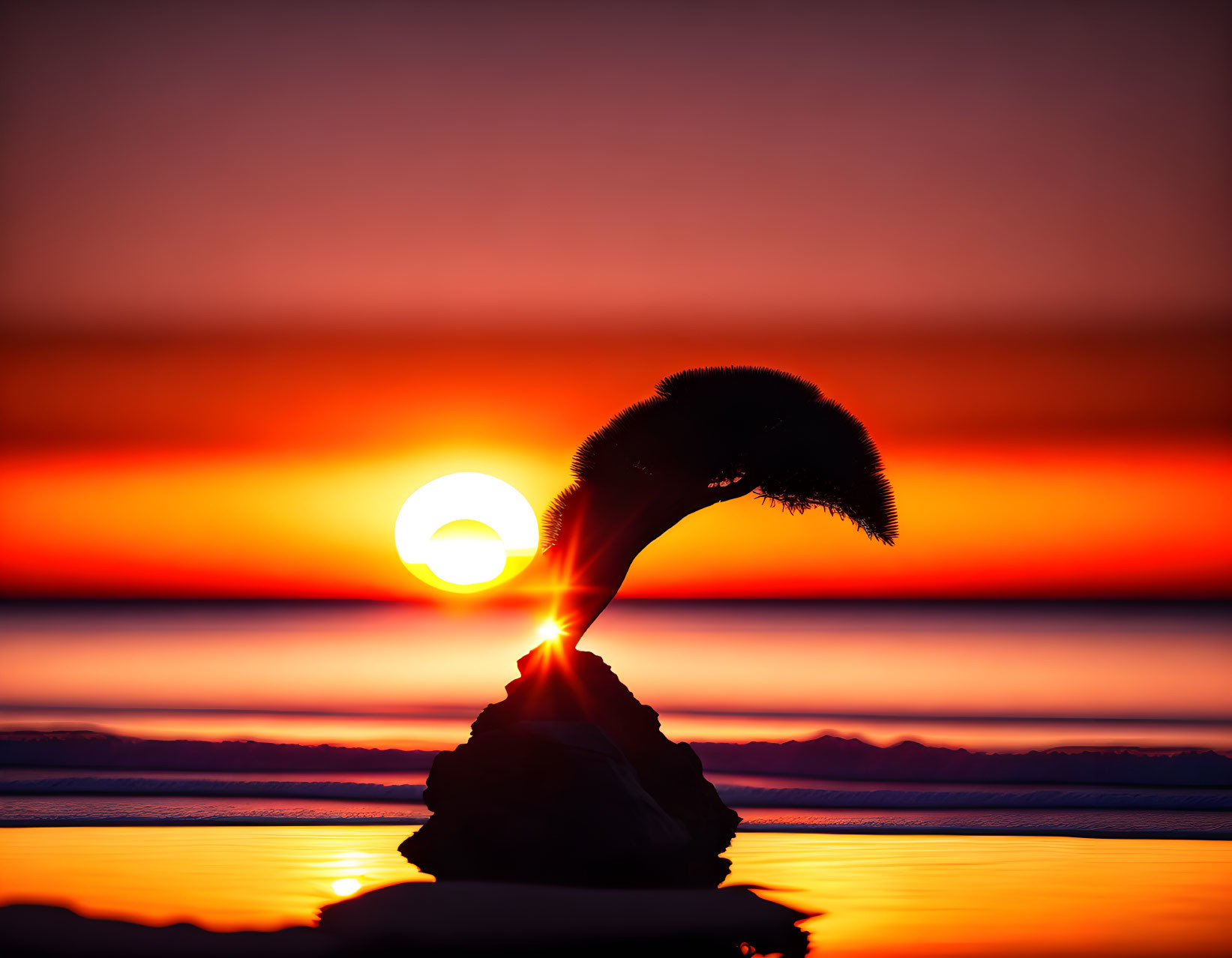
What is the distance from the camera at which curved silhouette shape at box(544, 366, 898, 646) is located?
953 centimetres

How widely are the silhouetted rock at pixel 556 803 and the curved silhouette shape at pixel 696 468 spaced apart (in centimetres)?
61

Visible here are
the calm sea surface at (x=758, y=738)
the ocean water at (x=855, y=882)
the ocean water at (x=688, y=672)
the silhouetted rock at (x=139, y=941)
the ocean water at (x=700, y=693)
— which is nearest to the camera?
the silhouetted rock at (x=139, y=941)

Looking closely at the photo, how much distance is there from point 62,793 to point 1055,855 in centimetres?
1198

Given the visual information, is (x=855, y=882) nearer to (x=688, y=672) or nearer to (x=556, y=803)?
(x=556, y=803)

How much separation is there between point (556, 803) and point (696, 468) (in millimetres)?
3174

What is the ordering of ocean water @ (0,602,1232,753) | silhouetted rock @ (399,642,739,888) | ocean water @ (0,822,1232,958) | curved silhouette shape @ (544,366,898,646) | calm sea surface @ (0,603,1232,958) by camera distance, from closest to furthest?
ocean water @ (0,822,1232,958) → calm sea surface @ (0,603,1232,958) → silhouetted rock @ (399,642,739,888) → curved silhouette shape @ (544,366,898,646) → ocean water @ (0,602,1232,753)

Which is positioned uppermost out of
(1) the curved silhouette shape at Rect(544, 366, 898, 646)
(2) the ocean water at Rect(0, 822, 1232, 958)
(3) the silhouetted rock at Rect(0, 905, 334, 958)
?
(1) the curved silhouette shape at Rect(544, 366, 898, 646)

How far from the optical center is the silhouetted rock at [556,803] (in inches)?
338

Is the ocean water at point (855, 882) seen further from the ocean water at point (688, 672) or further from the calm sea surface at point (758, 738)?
the ocean water at point (688, 672)

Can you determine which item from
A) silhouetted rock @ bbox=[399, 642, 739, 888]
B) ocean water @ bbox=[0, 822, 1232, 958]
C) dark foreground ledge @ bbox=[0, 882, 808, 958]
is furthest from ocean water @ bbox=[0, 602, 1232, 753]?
dark foreground ledge @ bbox=[0, 882, 808, 958]

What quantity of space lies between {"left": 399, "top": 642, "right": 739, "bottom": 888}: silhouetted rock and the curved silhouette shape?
61cm

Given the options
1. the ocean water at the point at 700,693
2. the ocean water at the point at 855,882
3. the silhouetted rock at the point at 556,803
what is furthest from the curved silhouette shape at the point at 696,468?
the ocean water at the point at 700,693

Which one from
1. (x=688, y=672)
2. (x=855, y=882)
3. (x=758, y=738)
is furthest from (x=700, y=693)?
(x=855, y=882)

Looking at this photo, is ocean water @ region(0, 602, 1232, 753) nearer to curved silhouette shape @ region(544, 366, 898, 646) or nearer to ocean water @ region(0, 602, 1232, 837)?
ocean water @ region(0, 602, 1232, 837)
